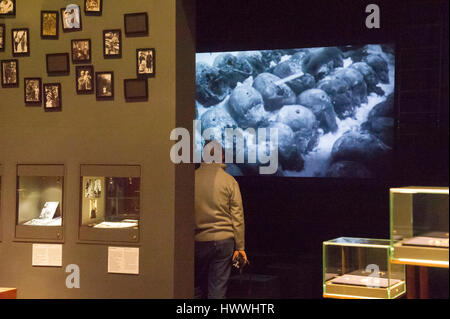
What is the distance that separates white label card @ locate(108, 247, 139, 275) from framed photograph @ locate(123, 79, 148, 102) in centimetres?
93

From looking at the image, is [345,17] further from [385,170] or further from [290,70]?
[385,170]

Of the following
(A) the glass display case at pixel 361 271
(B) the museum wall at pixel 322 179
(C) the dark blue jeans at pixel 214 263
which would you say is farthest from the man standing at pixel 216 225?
(B) the museum wall at pixel 322 179

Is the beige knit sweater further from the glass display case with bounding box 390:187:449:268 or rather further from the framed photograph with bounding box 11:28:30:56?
the glass display case with bounding box 390:187:449:268

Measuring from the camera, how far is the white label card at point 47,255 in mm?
4016

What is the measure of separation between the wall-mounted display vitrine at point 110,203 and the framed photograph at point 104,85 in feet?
1.46

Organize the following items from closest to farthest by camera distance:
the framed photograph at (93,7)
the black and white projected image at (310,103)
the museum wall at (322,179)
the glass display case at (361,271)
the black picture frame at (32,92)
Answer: the glass display case at (361,271) < the framed photograph at (93,7) < the black picture frame at (32,92) < the museum wall at (322,179) < the black and white projected image at (310,103)

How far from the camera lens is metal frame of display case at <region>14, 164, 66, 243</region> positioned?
4.02 meters

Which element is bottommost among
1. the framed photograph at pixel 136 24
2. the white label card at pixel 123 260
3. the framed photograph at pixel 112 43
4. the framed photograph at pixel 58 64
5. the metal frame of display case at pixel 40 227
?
the white label card at pixel 123 260

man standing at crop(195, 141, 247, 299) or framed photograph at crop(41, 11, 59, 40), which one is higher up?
framed photograph at crop(41, 11, 59, 40)

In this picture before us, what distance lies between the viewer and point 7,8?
13.6ft

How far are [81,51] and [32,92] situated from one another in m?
0.44

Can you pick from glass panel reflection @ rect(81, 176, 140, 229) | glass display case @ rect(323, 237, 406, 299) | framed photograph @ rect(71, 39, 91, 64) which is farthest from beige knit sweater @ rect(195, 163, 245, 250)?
framed photograph @ rect(71, 39, 91, 64)

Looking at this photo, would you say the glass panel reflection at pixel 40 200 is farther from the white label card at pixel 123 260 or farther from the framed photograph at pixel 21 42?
the framed photograph at pixel 21 42
